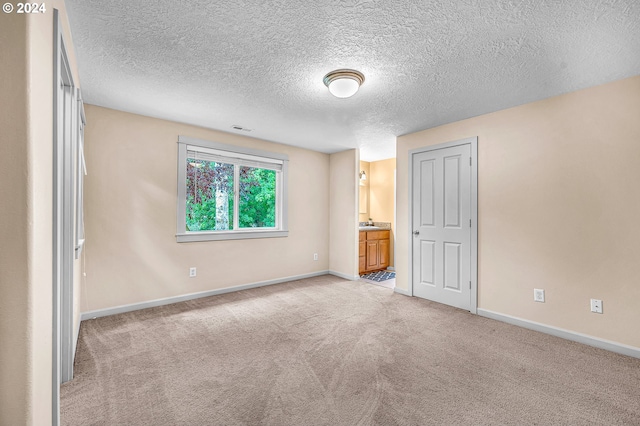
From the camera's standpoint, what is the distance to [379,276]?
213 inches

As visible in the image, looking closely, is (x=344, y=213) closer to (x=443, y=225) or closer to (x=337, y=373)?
(x=443, y=225)

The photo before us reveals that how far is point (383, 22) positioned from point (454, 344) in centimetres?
265

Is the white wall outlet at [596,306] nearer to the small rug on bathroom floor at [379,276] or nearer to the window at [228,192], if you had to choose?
the small rug on bathroom floor at [379,276]

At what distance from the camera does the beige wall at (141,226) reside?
126 inches

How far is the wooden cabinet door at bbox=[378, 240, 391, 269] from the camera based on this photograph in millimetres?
5832

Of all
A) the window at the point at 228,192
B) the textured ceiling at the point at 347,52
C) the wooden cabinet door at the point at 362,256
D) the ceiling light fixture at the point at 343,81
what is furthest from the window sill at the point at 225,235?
the ceiling light fixture at the point at 343,81

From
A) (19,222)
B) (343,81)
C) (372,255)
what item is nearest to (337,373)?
(19,222)

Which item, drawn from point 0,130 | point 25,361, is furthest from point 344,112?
point 25,361

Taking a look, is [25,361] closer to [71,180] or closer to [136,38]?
[71,180]

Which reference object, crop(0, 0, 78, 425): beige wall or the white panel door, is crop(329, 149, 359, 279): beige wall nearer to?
the white panel door

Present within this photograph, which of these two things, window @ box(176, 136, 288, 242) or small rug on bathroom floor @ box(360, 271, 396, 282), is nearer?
window @ box(176, 136, 288, 242)

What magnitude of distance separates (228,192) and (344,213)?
208 cm

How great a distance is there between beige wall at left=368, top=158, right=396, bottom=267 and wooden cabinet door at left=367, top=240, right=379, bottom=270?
0.50 m

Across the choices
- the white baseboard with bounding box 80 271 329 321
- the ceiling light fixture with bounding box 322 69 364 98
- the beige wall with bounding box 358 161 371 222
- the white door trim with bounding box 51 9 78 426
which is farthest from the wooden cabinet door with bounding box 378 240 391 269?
the white door trim with bounding box 51 9 78 426
